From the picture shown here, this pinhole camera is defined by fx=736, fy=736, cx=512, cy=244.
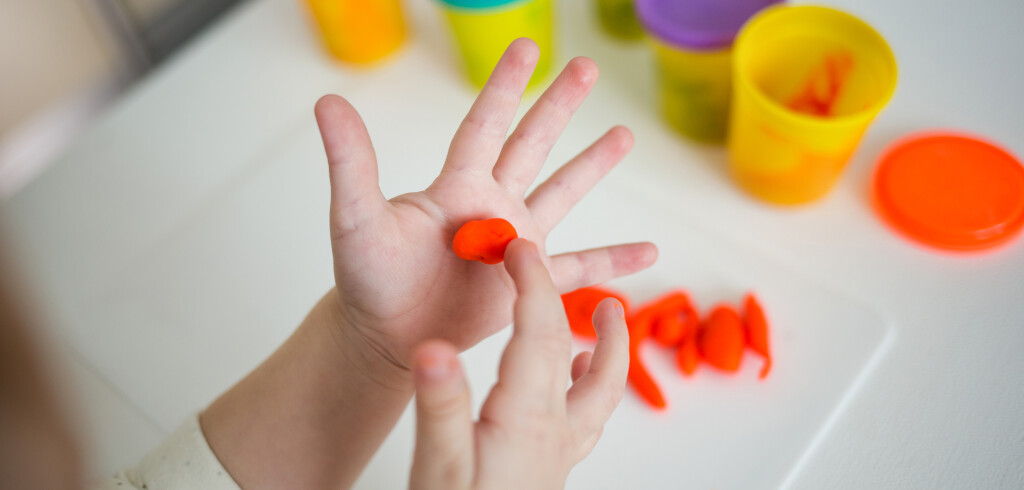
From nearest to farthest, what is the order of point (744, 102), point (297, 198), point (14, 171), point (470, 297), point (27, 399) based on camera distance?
point (27, 399) < point (470, 297) < point (744, 102) < point (297, 198) < point (14, 171)

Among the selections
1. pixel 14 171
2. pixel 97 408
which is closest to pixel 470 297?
pixel 97 408

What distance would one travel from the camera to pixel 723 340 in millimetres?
581

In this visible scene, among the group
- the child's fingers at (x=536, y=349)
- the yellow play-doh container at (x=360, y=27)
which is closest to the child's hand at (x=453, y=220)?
the child's fingers at (x=536, y=349)

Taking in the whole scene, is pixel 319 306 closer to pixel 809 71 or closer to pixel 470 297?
pixel 470 297

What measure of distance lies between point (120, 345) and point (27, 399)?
1.58ft

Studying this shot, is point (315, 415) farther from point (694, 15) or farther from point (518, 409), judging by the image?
point (694, 15)

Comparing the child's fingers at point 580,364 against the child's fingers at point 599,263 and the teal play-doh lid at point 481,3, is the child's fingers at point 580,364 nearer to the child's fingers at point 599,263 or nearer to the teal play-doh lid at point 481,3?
the child's fingers at point 599,263

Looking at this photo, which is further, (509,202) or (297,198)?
(297,198)

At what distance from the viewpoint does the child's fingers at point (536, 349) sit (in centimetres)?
34

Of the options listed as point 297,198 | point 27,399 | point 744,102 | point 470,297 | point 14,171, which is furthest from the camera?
point 14,171

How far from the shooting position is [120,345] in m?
0.67

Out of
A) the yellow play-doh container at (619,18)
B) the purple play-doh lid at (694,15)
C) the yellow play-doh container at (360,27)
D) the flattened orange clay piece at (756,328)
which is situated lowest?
the flattened orange clay piece at (756,328)

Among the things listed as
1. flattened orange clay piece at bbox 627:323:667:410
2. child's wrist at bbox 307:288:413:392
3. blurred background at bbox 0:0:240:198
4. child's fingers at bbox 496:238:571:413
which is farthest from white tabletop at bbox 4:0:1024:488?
blurred background at bbox 0:0:240:198

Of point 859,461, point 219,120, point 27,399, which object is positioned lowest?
point 859,461
